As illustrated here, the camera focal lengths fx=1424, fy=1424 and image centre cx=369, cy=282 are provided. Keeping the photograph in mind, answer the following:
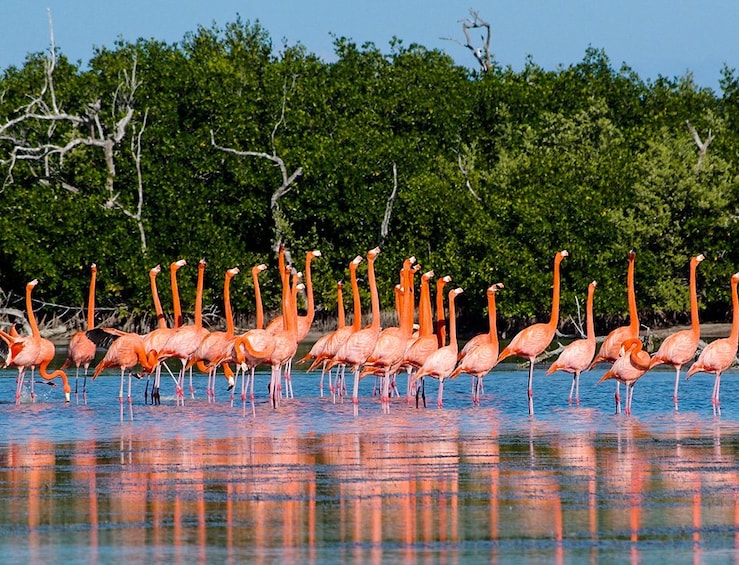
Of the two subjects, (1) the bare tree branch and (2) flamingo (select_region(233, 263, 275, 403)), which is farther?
(1) the bare tree branch

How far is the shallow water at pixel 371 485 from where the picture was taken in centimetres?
889

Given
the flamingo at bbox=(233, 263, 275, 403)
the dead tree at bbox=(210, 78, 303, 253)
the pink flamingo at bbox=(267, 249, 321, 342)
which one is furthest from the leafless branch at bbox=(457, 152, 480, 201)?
the flamingo at bbox=(233, 263, 275, 403)

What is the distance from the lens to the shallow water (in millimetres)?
8891

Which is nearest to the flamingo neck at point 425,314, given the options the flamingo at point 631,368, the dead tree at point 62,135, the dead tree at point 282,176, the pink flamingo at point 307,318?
the pink flamingo at point 307,318

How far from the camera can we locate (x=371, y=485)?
11.4 meters

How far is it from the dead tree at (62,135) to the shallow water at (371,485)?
2688 cm

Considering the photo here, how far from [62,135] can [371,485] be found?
40369mm

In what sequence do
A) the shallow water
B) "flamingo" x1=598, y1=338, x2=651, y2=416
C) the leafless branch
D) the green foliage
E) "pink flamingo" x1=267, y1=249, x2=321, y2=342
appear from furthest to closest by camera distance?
the leafless branch
the green foliage
"pink flamingo" x1=267, y1=249, x2=321, y2=342
"flamingo" x1=598, y1=338, x2=651, y2=416
the shallow water

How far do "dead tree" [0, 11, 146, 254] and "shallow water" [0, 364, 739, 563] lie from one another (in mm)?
26885

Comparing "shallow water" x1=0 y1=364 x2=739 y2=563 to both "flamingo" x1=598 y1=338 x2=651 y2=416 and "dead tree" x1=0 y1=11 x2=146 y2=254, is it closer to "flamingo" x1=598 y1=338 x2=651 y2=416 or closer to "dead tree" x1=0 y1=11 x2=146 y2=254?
"flamingo" x1=598 y1=338 x2=651 y2=416

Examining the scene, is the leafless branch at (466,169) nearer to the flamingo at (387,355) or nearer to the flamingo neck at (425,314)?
the flamingo neck at (425,314)

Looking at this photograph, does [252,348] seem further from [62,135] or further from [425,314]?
[62,135]

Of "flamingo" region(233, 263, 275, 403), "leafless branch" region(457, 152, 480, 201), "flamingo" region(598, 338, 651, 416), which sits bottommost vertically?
"flamingo" region(598, 338, 651, 416)

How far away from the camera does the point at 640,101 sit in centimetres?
6122
